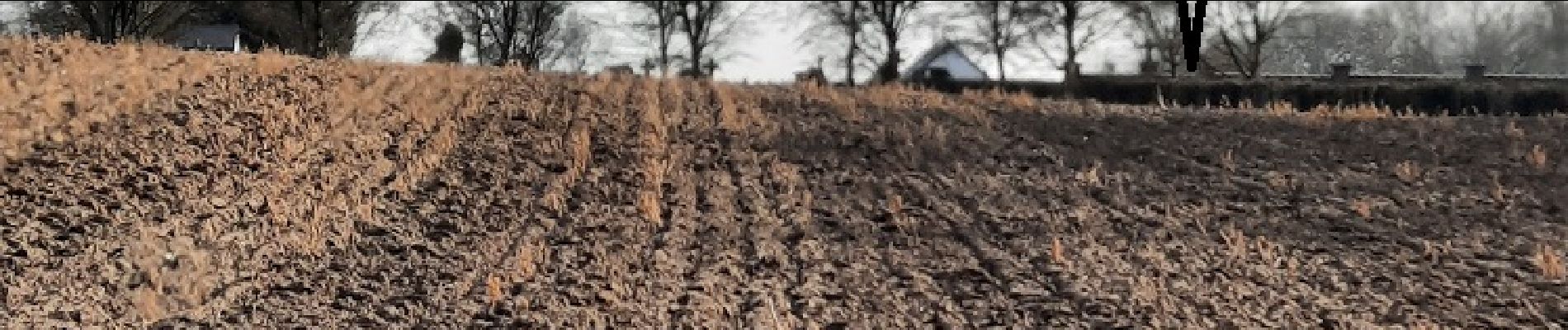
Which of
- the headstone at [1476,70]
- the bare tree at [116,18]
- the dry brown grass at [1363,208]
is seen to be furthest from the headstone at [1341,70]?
the bare tree at [116,18]

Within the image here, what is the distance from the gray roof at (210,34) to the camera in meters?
31.1

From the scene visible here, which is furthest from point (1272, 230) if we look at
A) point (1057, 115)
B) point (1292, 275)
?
point (1057, 115)

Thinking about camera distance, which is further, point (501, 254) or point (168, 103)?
point (168, 103)

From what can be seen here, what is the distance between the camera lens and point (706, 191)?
38.8ft

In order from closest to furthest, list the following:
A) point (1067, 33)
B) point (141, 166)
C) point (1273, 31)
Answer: point (141, 166)
point (1273, 31)
point (1067, 33)

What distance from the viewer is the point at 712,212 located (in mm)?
11023

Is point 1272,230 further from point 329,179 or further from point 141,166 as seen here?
point 141,166

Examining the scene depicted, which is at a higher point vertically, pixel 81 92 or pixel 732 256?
pixel 81 92

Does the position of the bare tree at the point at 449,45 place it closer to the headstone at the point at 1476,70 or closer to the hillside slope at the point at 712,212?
the hillside slope at the point at 712,212

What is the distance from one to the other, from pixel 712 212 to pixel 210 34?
26162 millimetres

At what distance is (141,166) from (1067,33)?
37.7 meters

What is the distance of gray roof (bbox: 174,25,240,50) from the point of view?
31.1 m

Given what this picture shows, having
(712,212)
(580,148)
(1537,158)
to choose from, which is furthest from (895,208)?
(1537,158)

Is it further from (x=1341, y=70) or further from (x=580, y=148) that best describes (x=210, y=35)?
(x=1341, y=70)
